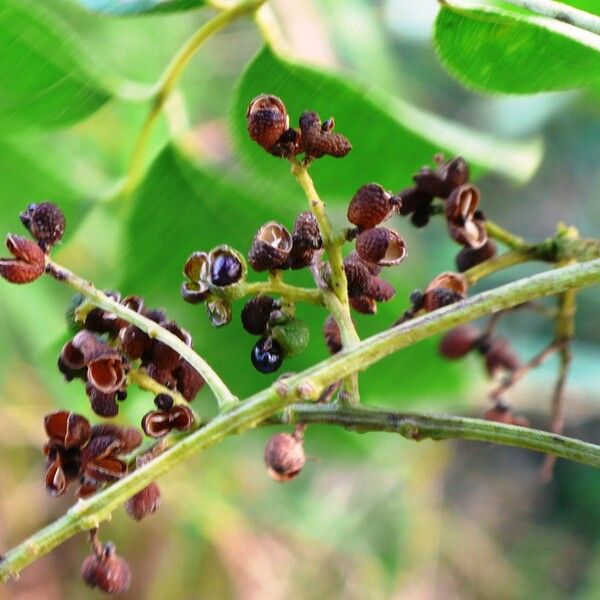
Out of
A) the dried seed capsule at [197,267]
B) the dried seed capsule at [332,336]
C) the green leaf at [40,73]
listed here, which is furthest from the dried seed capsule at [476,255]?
the green leaf at [40,73]

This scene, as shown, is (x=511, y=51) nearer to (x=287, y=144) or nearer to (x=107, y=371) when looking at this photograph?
(x=287, y=144)

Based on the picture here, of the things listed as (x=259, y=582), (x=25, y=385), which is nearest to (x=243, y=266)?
(x=25, y=385)

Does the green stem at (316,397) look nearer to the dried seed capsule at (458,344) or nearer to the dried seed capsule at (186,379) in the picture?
the dried seed capsule at (186,379)

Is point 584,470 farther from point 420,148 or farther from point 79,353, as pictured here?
point 79,353

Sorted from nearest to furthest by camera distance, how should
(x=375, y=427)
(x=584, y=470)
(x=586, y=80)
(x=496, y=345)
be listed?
(x=375, y=427) < (x=586, y=80) < (x=496, y=345) < (x=584, y=470)

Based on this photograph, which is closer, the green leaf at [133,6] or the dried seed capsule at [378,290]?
the dried seed capsule at [378,290]

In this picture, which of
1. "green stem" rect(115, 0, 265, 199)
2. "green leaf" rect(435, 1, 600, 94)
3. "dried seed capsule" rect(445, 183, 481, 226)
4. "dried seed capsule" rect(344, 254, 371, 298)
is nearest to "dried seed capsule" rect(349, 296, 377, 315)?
"dried seed capsule" rect(344, 254, 371, 298)

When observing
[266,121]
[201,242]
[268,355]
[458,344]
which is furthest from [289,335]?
[201,242]
